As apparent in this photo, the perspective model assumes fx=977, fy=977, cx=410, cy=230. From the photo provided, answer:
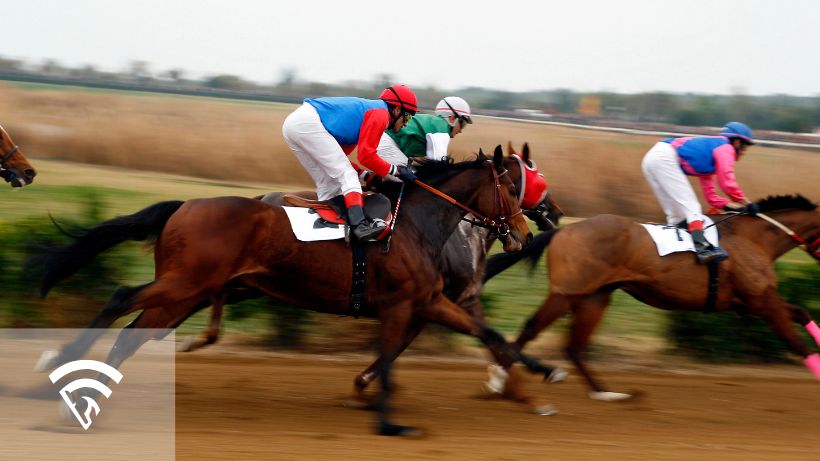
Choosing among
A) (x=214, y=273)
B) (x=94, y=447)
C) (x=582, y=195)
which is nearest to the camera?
(x=94, y=447)

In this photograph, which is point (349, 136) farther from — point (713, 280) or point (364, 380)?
point (713, 280)

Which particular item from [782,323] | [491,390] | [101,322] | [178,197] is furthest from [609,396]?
[178,197]

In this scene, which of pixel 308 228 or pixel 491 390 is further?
pixel 491 390

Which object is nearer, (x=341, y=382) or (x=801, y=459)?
(x=801, y=459)

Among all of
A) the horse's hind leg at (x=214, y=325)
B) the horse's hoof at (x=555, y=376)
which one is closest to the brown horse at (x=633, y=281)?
the horse's hoof at (x=555, y=376)

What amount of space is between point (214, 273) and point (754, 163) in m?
18.8

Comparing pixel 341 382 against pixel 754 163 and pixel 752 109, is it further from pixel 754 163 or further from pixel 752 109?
pixel 752 109

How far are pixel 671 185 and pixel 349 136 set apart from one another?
2789mm

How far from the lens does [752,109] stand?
30438 mm

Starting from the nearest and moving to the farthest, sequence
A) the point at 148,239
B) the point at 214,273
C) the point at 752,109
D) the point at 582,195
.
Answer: the point at 214,273 < the point at 148,239 < the point at 582,195 < the point at 752,109

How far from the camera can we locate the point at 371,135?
5.91m


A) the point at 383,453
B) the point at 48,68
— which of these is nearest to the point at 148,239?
the point at 383,453

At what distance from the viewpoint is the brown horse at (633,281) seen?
7.12 metres

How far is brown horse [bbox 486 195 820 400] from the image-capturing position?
7125 mm
